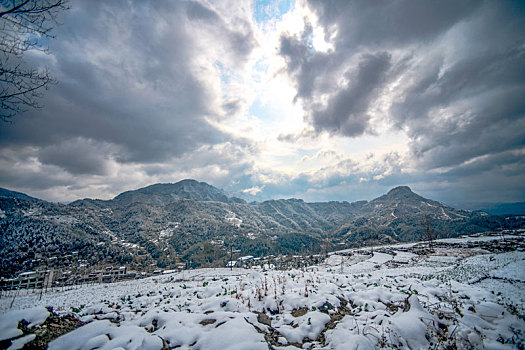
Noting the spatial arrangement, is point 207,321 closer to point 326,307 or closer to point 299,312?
point 299,312

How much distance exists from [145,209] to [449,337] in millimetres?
230729

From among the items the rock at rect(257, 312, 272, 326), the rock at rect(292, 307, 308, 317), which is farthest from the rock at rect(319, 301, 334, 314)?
the rock at rect(257, 312, 272, 326)

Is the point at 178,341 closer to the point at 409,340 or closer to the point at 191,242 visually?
the point at 409,340

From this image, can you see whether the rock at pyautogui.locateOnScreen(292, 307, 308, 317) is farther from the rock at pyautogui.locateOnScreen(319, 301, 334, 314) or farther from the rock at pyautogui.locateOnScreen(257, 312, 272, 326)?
the rock at pyautogui.locateOnScreen(257, 312, 272, 326)

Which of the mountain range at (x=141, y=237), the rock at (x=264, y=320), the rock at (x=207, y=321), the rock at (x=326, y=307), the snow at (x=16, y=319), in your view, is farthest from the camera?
the mountain range at (x=141, y=237)

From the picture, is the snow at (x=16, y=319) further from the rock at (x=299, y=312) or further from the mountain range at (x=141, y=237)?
the mountain range at (x=141, y=237)

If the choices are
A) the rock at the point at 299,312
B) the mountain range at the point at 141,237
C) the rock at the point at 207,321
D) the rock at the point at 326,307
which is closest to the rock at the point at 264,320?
the rock at the point at 299,312

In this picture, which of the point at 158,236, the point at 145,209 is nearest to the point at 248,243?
the point at 158,236

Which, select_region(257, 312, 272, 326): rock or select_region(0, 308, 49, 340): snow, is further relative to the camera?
select_region(257, 312, 272, 326): rock

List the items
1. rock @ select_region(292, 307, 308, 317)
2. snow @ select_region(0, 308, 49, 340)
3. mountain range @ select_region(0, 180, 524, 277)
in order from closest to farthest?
snow @ select_region(0, 308, 49, 340)
rock @ select_region(292, 307, 308, 317)
mountain range @ select_region(0, 180, 524, 277)

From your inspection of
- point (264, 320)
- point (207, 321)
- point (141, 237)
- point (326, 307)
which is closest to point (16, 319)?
point (207, 321)

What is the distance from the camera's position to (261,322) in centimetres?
652

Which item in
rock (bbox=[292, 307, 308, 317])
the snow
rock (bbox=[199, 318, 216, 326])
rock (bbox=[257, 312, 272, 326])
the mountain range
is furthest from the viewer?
the mountain range

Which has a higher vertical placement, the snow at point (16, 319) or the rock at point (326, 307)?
the snow at point (16, 319)
